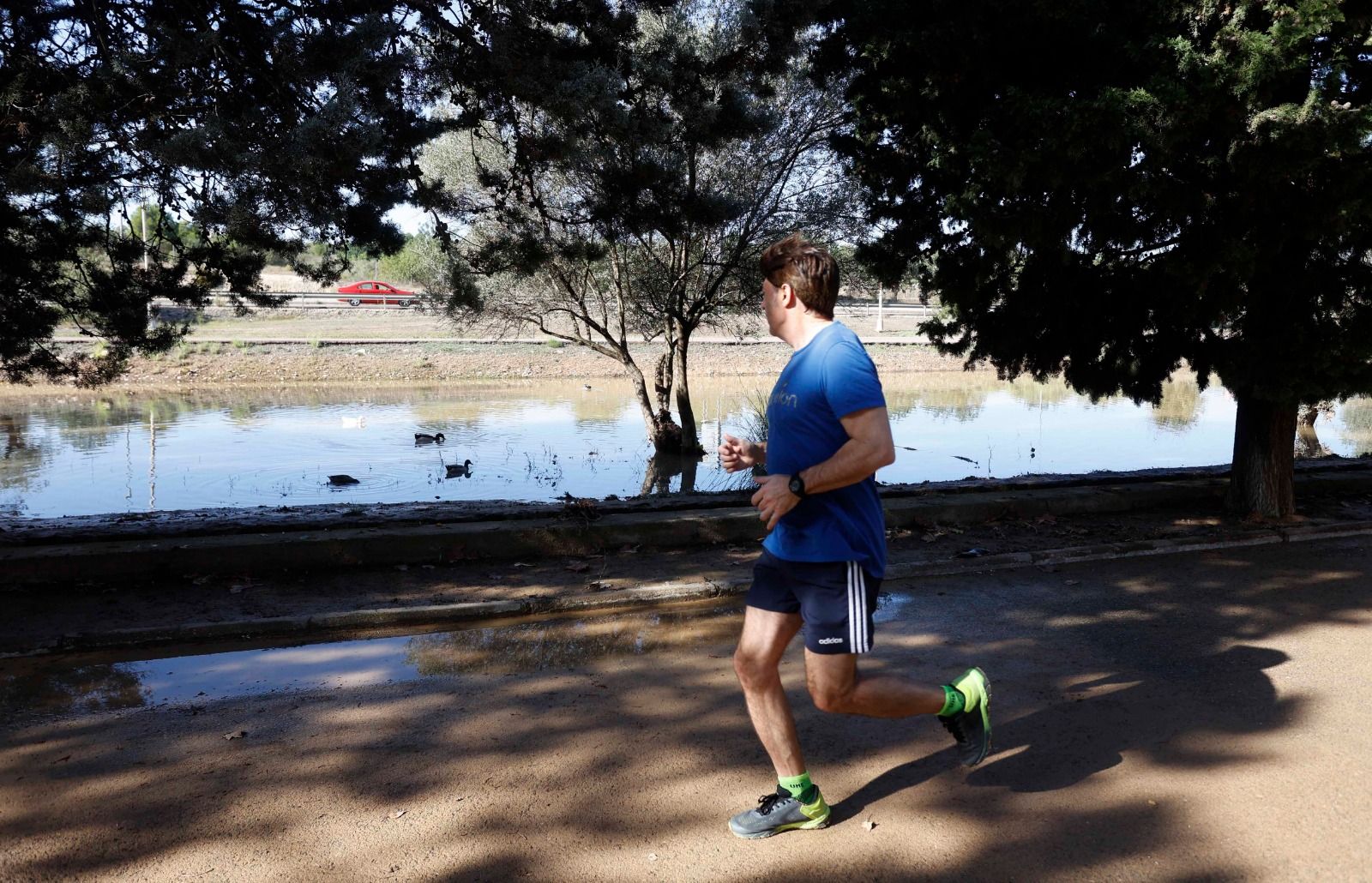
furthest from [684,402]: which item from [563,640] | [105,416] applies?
[563,640]

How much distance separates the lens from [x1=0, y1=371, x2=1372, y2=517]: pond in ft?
46.1

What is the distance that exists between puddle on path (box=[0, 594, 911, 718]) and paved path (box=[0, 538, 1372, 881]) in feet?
0.17

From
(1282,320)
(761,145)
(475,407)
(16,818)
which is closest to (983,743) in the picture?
(16,818)

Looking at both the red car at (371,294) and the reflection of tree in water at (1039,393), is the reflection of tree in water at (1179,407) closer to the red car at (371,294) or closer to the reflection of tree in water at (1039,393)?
the reflection of tree in water at (1039,393)

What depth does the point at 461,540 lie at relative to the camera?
711cm

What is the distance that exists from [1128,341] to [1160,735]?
5.64m

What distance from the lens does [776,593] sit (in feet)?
11.1

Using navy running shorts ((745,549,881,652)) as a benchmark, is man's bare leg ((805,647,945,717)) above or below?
below

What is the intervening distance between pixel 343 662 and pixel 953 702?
10.3ft

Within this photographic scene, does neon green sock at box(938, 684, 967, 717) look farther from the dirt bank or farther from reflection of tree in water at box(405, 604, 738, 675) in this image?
the dirt bank

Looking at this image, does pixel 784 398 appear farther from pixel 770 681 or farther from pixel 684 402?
pixel 684 402

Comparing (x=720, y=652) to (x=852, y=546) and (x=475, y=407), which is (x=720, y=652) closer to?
(x=852, y=546)

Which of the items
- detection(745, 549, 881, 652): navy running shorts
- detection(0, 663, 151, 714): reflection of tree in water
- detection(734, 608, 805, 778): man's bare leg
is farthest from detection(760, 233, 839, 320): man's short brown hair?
detection(0, 663, 151, 714): reflection of tree in water

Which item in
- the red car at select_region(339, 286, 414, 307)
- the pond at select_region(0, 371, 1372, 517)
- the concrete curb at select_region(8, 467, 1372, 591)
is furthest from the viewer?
the red car at select_region(339, 286, 414, 307)
